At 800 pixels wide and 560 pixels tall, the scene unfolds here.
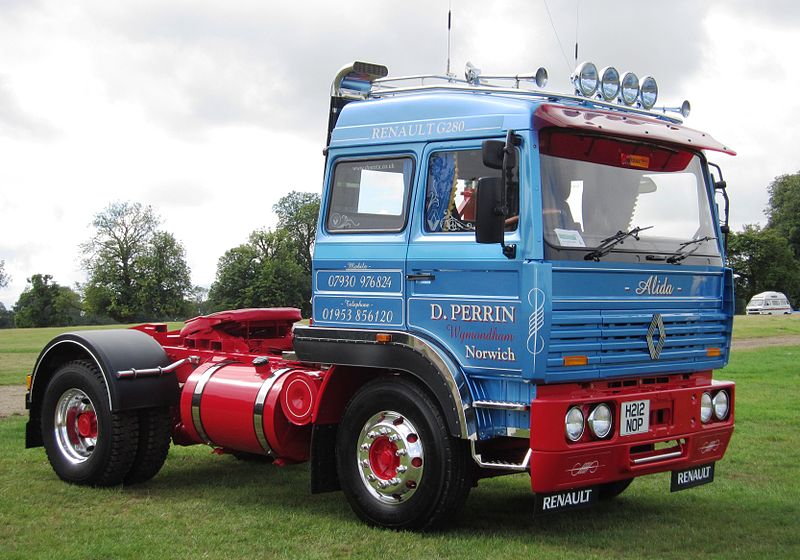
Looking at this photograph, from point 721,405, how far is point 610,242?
1784mm

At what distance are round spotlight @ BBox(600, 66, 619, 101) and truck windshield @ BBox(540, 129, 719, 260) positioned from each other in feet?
2.02

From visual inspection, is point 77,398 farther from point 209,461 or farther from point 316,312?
point 316,312

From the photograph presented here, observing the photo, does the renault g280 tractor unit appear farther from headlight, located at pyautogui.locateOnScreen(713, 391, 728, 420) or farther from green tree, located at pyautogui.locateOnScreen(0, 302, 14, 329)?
green tree, located at pyautogui.locateOnScreen(0, 302, 14, 329)

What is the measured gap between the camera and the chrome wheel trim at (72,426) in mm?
9797

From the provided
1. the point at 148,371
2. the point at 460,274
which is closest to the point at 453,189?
the point at 460,274

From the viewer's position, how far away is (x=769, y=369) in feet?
70.4

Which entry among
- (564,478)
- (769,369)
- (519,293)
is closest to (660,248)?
(519,293)

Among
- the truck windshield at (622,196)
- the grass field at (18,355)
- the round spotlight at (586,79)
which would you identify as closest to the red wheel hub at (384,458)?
the truck windshield at (622,196)

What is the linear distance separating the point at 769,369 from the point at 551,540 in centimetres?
1541

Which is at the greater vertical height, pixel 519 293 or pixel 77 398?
pixel 519 293

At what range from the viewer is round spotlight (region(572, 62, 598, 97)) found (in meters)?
8.09

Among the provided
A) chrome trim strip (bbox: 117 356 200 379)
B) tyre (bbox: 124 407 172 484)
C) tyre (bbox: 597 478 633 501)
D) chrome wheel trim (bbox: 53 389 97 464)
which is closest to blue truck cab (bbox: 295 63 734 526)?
tyre (bbox: 597 478 633 501)

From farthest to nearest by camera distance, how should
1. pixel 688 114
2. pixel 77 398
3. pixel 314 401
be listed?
pixel 77 398
pixel 688 114
pixel 314 401

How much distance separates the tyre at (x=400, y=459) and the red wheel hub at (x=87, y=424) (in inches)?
116
